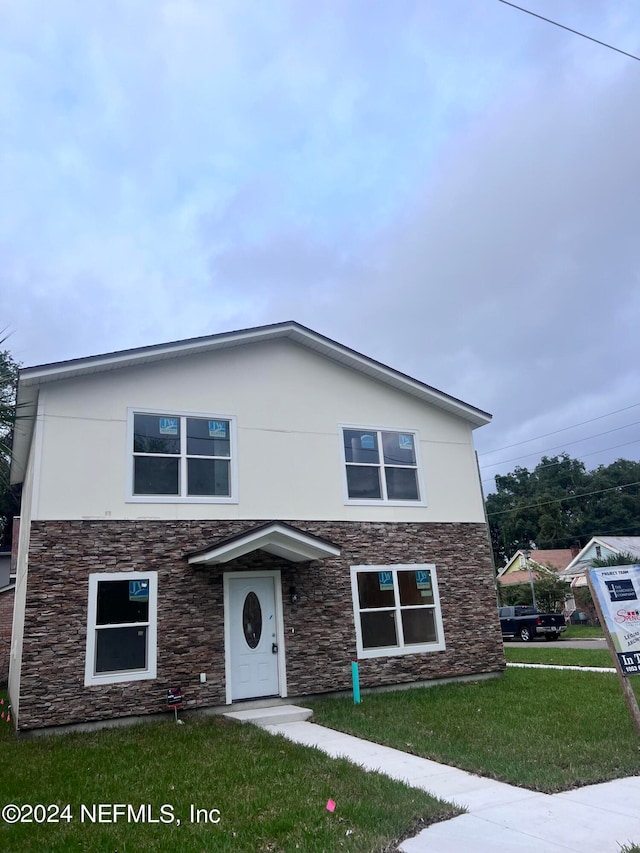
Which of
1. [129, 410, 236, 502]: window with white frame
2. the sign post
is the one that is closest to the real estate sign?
the sign post

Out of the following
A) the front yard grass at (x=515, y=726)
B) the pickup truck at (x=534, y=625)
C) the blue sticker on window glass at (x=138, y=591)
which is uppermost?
the blue sticker on window glass at (x=138, y=591)

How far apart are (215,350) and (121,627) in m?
5.58

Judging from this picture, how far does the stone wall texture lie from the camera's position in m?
17.8

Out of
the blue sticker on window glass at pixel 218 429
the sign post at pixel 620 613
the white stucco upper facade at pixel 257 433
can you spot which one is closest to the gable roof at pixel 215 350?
the white stucco upper facade at pixel 257 433

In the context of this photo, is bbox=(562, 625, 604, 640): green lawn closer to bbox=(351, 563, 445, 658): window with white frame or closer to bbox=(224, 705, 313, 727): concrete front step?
bbox=(351, 563, 445, 658): window with white frame

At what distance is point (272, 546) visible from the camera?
11.8 metres

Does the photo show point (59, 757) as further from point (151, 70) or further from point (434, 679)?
point (151, 70)

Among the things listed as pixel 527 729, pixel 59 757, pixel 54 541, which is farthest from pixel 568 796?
pixel 54 541

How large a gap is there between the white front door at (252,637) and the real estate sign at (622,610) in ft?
20.3

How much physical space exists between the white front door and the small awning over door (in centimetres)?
72

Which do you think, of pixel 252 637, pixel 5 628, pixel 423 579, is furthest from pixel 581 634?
pixel 5 628

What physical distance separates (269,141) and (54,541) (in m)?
8.57

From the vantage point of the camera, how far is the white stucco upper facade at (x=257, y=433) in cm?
1112

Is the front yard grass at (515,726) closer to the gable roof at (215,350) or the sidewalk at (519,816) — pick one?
the sidewalk at (519,816)
